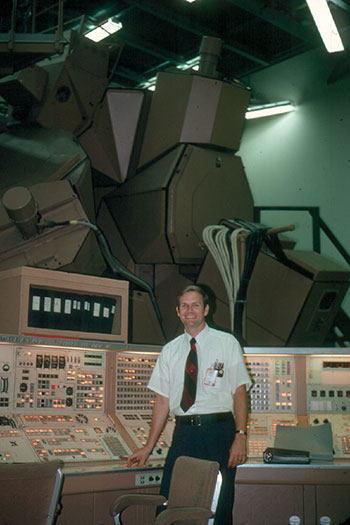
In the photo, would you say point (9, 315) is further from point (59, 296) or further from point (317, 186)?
point (317, 186)

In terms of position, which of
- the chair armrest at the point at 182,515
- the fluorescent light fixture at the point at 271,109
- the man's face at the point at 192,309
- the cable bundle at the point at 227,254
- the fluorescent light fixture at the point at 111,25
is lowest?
the chair armrest at the point at 182,515

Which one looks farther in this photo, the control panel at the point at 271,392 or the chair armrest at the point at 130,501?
the control panel at the point at 271,392

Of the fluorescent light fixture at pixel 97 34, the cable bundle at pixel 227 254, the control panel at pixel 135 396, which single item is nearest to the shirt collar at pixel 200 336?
the control panel at pixel 135 396

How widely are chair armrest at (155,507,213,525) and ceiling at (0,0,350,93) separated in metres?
5.09

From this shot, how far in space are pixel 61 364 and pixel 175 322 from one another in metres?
1.69

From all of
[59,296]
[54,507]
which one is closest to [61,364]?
[59,296]

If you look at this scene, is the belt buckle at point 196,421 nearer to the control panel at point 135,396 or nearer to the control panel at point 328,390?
the control panel at point 135,396

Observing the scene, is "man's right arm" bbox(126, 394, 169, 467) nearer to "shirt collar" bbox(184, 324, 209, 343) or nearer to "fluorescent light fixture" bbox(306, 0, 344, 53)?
"shirt collar" bbox(184, 324, 209, 343)

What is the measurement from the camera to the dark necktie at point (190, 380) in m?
2.85

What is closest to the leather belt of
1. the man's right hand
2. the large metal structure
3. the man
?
the man

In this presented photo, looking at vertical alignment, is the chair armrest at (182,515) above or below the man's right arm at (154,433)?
below

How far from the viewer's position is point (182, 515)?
80.7 inches

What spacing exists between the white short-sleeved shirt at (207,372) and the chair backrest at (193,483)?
19.6 inches

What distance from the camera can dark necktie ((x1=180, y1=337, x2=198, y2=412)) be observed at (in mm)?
2848
